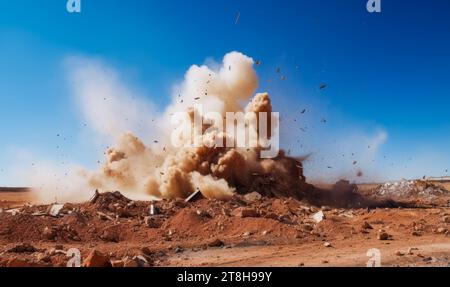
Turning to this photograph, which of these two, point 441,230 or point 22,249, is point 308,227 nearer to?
point 441,230

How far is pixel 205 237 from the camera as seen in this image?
1783 centimetres

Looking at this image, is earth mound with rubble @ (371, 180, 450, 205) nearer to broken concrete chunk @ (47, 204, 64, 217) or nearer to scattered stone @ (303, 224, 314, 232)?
scattered stone @ (303, 224, 314, 232)

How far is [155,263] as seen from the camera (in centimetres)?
1301

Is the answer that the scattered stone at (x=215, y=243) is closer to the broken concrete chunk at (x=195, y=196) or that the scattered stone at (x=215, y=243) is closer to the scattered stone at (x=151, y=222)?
the scattered stone at (x=151, y=222)

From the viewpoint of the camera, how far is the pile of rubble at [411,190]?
3922 cm

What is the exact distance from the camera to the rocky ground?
1288 cm

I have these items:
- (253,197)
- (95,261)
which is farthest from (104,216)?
(253,197)

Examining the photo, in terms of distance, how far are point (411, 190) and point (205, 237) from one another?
29034 mm

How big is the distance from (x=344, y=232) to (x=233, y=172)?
14726mm

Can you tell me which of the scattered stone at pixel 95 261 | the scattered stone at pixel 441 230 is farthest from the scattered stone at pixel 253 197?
the scattered stone at pixel 95 261

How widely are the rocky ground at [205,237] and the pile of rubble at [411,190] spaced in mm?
16363

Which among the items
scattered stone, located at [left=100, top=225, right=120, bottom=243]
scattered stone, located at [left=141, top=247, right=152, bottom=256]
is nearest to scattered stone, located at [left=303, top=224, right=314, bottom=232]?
scattered stone, located at [left=141, top=247, right=152, bottom=256]

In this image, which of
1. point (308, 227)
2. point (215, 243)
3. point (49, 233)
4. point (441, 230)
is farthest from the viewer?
point (308, 227)

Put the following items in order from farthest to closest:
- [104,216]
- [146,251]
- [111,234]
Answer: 1. [104,216]
2. [111,234]
3. [146,251]
